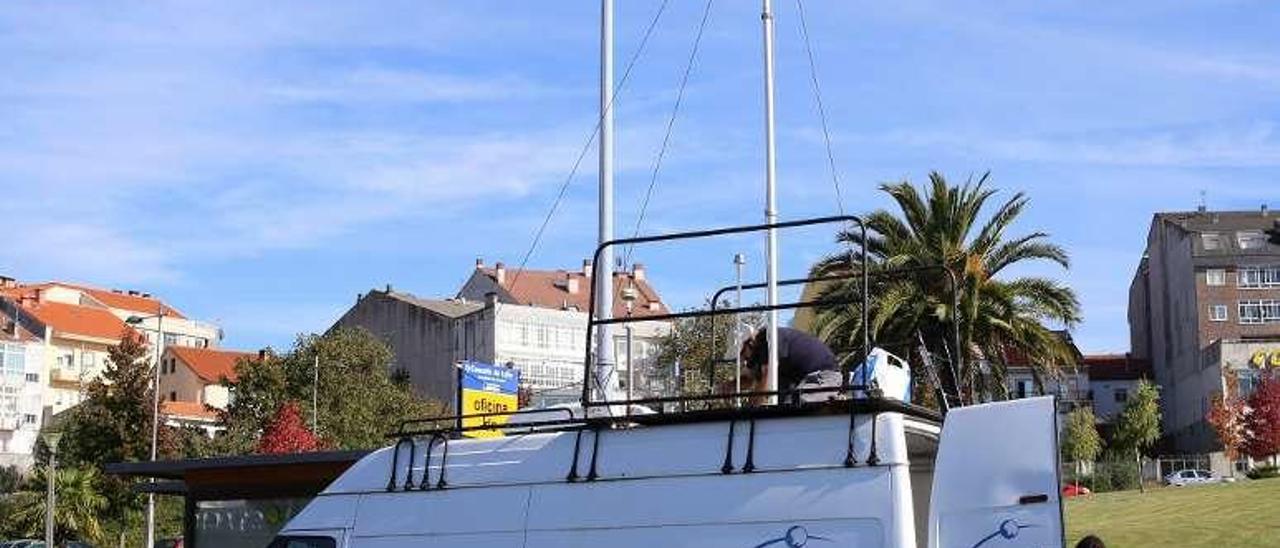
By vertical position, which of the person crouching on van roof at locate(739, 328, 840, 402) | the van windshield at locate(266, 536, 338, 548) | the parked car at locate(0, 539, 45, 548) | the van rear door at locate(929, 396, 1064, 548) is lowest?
the parked car at locate(0, 539, 45, 548)

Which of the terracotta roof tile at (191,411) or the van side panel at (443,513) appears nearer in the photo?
the van side panel at (443,513)

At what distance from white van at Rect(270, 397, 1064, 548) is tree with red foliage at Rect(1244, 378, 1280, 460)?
6496 centimetres

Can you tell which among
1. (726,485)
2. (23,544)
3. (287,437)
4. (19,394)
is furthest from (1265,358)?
(726,485)

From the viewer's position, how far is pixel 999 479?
7.95 m

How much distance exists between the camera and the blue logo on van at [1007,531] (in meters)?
7.79

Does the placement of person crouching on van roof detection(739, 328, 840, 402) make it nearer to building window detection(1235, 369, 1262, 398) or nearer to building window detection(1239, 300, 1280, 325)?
building window detection(1235, 369, 1262, 398)

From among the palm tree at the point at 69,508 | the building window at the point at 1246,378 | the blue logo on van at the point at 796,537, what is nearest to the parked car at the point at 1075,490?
the palm tree at the point at 69,508

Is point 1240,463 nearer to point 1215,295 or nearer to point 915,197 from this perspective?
point 1215,295

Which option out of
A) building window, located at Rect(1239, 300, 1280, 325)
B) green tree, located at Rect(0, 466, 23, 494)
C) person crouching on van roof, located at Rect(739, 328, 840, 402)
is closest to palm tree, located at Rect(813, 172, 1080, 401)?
person crouching on van roof, located at Rect(739, 328, 840, 402)

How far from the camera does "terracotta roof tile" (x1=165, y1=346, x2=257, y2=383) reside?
11856 centimetres

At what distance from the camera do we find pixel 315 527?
9867 mm

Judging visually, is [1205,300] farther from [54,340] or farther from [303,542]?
[303,542]

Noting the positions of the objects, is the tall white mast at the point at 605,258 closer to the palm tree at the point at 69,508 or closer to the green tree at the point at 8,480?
the palm tree at the point at 69,508

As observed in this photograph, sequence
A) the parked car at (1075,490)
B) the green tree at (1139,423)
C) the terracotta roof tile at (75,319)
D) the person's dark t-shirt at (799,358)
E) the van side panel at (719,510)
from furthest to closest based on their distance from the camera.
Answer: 1. the terracotta roof tile at (75,319)
2. the green tree at (1139,423)
3. the parked car at (1075,490)
4. the person's dark t-shirt at (799,358)
5. the van side panel at (719,510)
